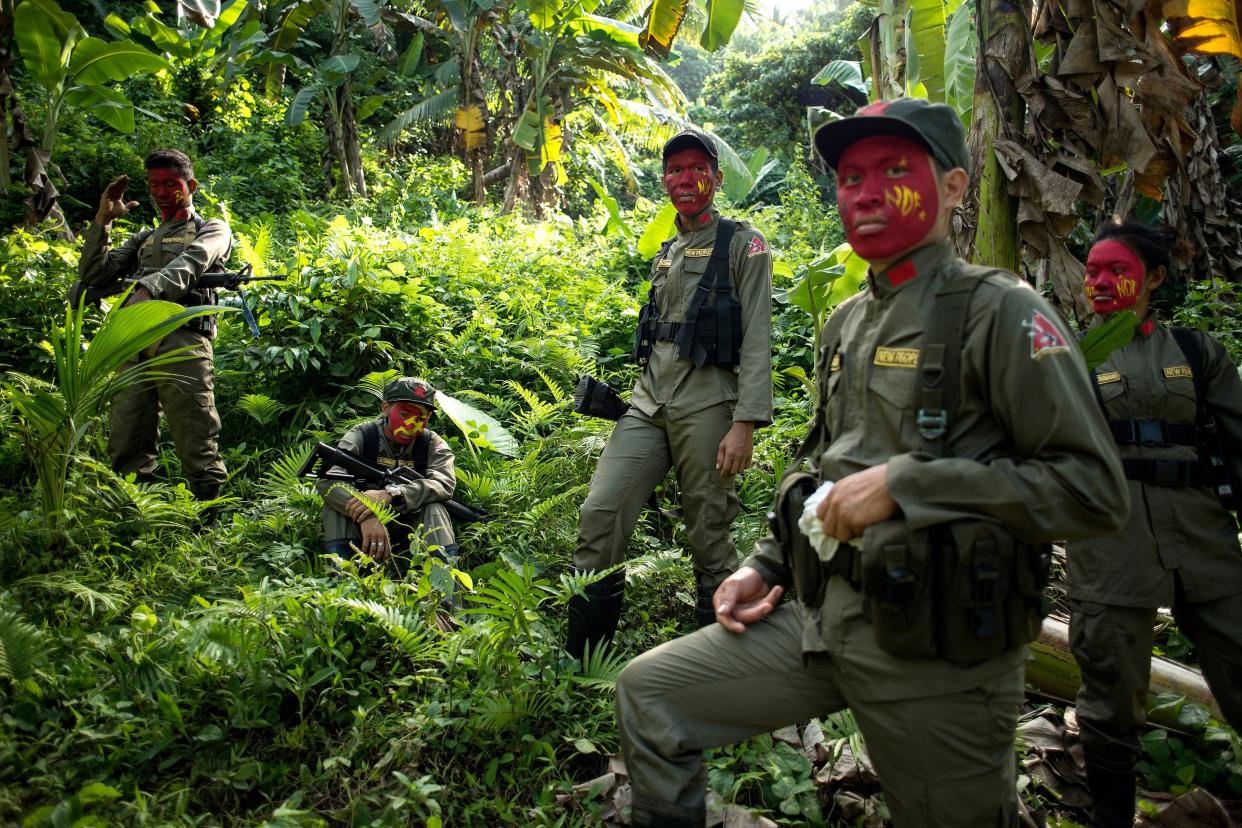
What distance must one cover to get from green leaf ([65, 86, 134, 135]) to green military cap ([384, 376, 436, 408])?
588cm

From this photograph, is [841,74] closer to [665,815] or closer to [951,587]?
[951,587]

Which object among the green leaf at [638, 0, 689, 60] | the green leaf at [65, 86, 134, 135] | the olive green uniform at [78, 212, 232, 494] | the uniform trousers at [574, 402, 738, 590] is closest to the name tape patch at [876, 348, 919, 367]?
the uniform trousers at [574, 402, 738, 590]

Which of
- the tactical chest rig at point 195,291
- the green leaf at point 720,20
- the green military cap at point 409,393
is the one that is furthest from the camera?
the green leaf at point 720,20

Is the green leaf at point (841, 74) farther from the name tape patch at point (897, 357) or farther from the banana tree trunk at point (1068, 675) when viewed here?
the name tape patch at point (897, 357)

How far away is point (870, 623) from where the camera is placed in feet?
6.01

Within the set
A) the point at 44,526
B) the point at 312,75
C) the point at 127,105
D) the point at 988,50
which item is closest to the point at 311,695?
the point at 44,526

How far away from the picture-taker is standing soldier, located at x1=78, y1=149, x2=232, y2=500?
17.4 feet

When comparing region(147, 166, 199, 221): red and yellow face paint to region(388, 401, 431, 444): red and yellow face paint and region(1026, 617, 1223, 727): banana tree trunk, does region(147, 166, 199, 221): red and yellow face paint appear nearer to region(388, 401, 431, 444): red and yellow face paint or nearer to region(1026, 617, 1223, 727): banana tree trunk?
region(388, 401, 431, 444): red and yellow face paint

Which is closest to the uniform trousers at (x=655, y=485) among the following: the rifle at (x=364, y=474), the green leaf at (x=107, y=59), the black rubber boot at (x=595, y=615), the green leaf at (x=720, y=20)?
the black rubber boot at (x=595, y=615)

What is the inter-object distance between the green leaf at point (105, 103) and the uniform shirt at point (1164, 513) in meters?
9.46

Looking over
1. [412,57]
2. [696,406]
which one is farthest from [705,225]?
[412,57]

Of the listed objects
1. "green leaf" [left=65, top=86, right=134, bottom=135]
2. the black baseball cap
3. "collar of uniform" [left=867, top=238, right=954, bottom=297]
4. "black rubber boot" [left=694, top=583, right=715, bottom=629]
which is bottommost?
"black rubber boot" [left=694, top=583, right=715, bottom=629]

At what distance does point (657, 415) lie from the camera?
3852 mm

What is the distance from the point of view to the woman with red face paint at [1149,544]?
2920mm
